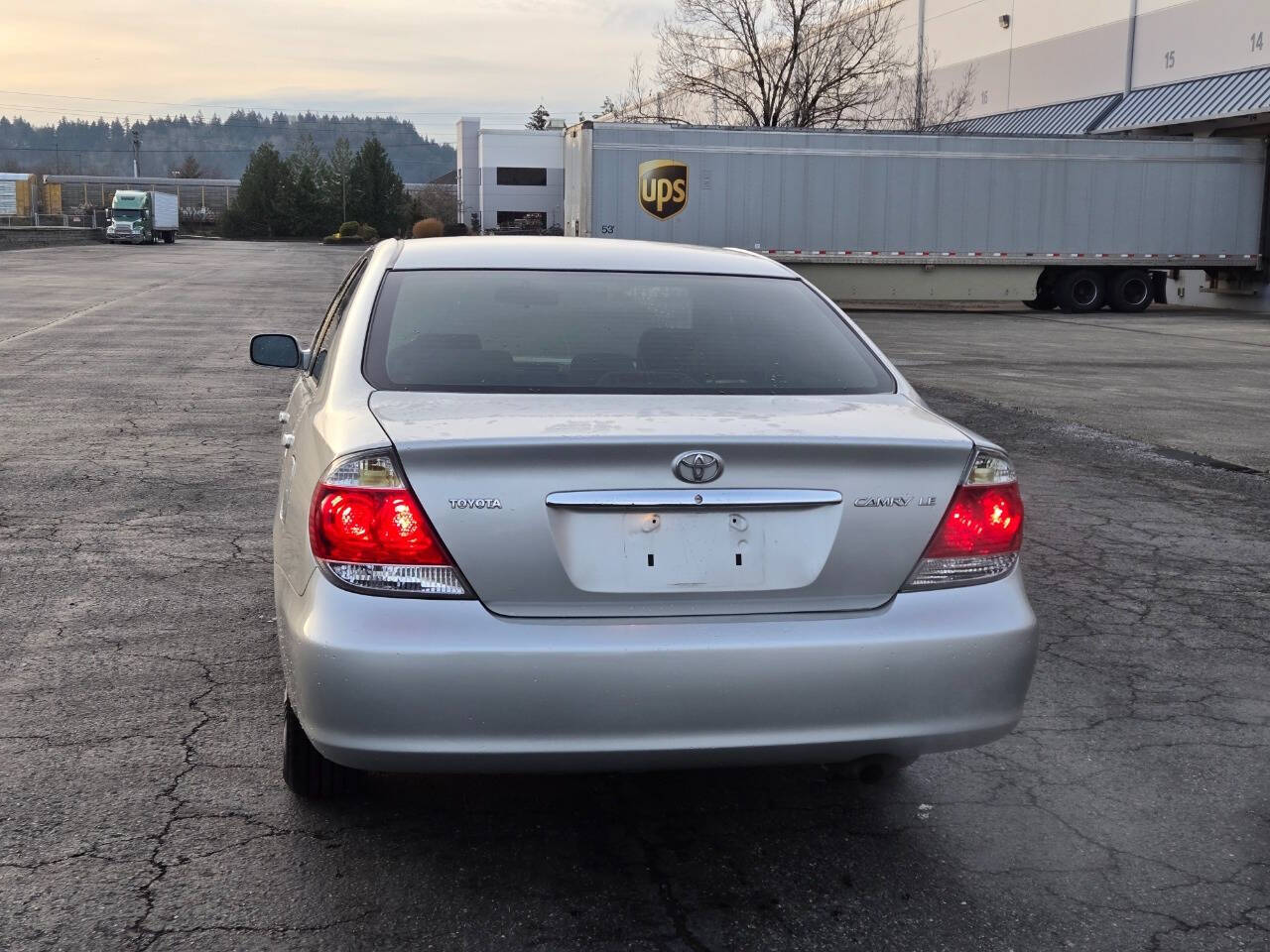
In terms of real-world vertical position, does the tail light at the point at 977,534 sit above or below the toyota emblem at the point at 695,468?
below

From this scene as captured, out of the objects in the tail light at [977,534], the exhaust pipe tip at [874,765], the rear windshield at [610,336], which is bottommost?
the exhaust pipe tip at [874,765]

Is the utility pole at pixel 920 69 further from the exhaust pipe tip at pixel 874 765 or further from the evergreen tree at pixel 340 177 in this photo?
the evergreen tree at pixel 340 177

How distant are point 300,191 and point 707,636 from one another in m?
105

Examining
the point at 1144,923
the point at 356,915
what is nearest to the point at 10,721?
the point at 356,915

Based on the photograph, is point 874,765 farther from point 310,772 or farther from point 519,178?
point 519,178

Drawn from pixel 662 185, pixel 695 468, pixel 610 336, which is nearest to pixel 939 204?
pixel 662 185

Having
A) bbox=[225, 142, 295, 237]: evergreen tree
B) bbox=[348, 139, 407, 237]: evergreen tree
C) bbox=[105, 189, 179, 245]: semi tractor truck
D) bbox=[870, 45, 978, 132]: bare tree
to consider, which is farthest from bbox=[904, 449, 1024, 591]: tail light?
bbox=[225, 142, 295, 237]: evergreen tree

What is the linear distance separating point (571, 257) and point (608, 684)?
1.75 meters

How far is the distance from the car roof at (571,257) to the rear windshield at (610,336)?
6cm

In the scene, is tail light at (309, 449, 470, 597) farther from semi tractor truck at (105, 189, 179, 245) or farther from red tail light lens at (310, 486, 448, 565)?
semi tractor truck at (105, 189, 179, 245)

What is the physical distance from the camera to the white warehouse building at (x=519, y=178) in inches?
3494

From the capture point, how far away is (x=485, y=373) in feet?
11.2

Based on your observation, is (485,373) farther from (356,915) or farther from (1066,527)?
(1066,527)

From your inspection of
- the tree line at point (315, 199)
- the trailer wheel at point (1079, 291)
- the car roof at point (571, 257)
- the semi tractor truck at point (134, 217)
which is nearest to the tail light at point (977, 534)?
the car roof at point (571, 257)
